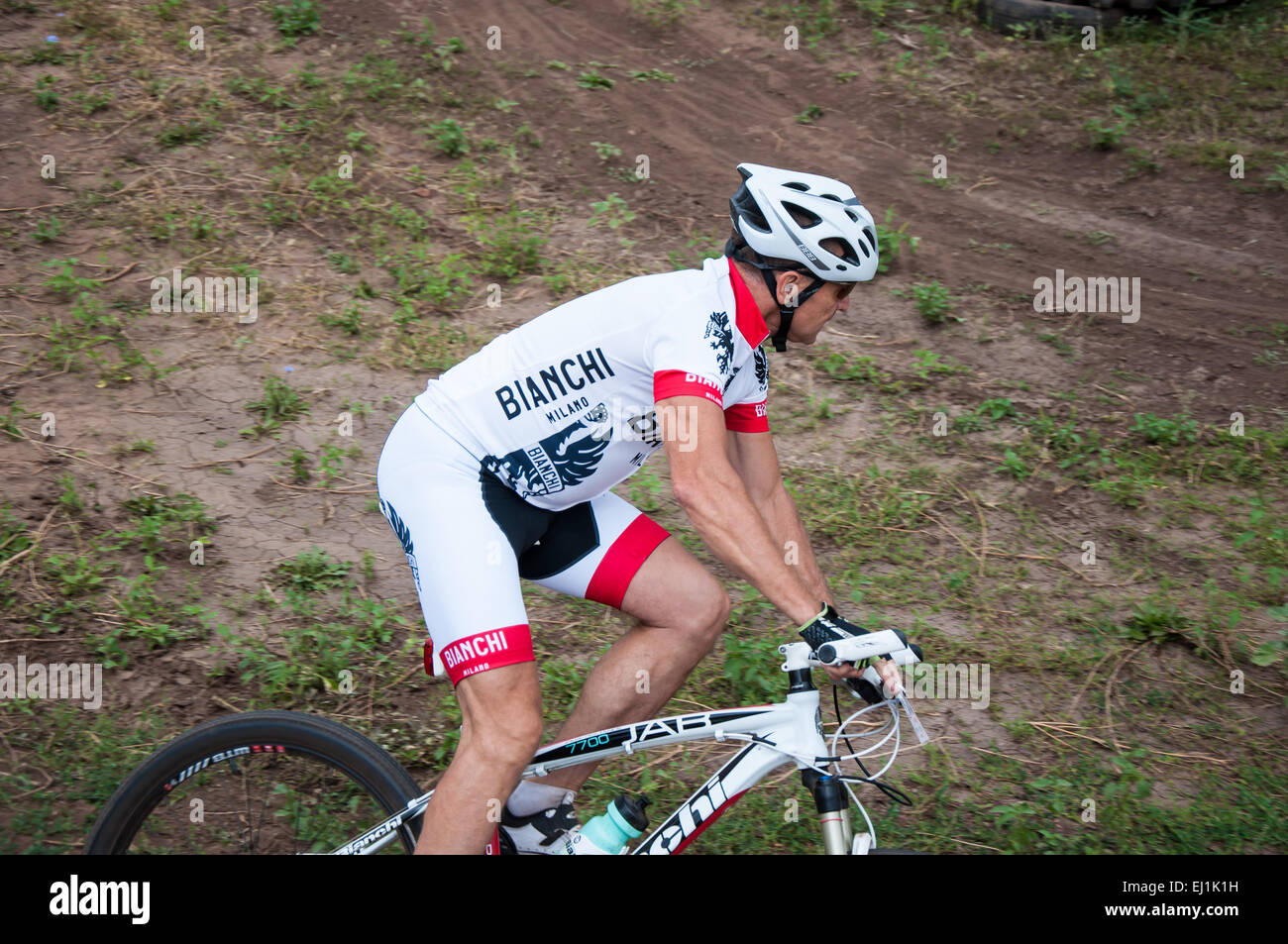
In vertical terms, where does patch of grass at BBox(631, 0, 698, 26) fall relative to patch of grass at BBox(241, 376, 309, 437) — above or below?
above

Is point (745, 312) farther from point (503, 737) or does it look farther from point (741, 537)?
point (503, 737)

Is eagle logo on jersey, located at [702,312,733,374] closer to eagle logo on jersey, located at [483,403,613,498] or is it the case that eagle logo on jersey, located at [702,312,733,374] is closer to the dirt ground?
eagle logo on jersey, located at [483,403,613,498]

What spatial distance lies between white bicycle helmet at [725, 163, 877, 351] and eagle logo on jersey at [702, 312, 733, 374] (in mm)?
214

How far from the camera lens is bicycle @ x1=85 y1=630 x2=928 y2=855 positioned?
2766 millimetres

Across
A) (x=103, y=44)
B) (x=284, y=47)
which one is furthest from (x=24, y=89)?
(x=284, y=47)

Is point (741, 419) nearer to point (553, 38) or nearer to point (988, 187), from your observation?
point (988, 187)

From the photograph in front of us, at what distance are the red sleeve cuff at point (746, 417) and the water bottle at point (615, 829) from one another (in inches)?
46.7

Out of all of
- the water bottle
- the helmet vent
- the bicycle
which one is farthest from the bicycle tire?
the helmet vent

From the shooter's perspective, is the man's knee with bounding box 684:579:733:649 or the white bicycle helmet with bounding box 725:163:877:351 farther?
the man's knee with bounding box 684:579:733:649

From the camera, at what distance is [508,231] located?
7.43 m

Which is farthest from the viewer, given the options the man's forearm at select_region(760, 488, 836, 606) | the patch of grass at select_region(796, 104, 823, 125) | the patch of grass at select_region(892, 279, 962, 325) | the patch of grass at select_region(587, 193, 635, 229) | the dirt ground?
the patch of grass at select_region(796, 104, 823, 125)
